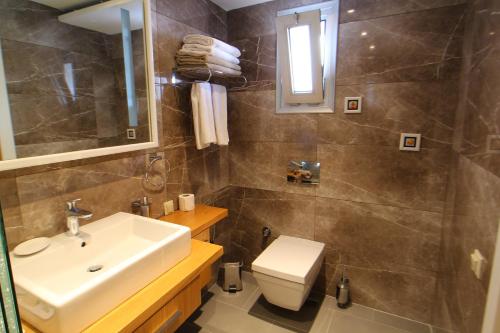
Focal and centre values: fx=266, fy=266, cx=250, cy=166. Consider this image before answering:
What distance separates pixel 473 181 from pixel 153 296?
1.51 meters

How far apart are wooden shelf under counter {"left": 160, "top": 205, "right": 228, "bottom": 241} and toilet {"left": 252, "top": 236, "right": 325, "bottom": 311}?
1.35 feet

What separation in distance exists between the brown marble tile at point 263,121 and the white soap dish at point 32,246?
1.60 metres

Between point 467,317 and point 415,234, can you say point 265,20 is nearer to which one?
point 415,234

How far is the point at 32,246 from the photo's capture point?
1090 millimetres

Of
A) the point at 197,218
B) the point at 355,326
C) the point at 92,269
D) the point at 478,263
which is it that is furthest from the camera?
the point at 355,326

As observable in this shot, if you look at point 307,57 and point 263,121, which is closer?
point 307,57

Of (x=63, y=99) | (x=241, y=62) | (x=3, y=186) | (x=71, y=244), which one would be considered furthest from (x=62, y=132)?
(x=241, y=62)

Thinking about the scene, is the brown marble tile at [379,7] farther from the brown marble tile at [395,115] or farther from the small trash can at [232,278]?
the small trash can at [232,278]

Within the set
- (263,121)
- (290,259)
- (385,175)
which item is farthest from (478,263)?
(263,121)

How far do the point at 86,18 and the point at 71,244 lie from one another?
3.57 ft

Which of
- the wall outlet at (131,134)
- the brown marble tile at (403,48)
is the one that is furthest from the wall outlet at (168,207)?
the brown marble tile at (403,48)

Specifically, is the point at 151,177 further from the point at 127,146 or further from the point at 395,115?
the point at 395,115

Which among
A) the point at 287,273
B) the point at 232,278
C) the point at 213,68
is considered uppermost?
the point at 213,68

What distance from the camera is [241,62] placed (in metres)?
2.29
